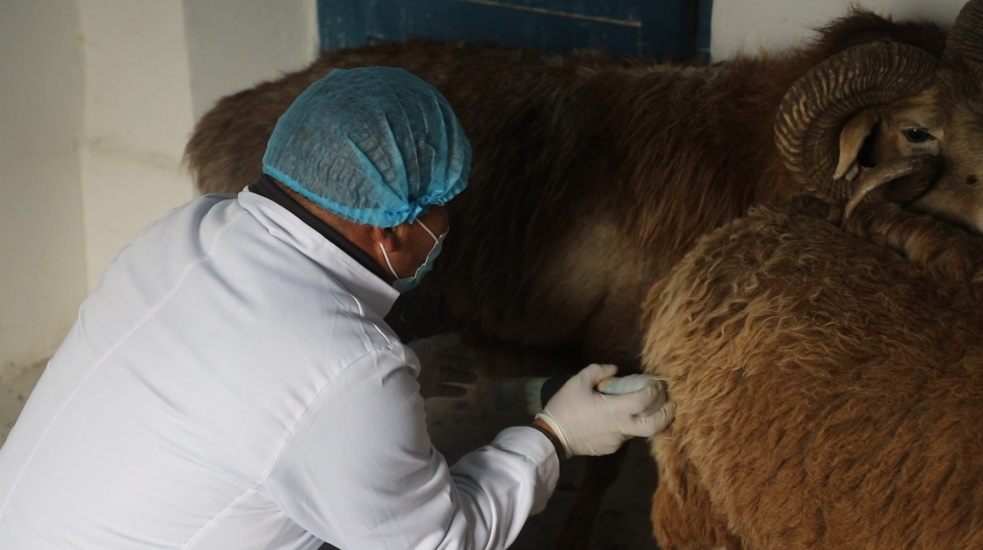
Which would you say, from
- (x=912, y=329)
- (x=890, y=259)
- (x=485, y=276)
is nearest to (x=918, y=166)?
(x=890, y=259)

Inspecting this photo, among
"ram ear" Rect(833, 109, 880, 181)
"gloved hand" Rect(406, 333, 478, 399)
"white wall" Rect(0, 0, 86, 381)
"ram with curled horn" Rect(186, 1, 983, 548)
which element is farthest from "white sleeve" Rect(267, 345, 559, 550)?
"white wall" Rect(0, 0, 86, 381)

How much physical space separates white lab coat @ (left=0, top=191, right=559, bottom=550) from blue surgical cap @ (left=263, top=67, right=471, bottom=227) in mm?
92

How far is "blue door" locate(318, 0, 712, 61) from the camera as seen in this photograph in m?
3.54

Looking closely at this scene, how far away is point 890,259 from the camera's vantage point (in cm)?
171

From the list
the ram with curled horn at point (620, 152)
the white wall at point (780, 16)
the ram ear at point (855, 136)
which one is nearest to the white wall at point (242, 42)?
the ram with curled horn at point (620, 152)

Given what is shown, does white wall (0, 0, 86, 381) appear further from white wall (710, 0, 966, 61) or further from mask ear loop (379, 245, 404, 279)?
white wall (710, 0, 966, 61)

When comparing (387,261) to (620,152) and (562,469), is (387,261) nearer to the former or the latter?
(620,152)

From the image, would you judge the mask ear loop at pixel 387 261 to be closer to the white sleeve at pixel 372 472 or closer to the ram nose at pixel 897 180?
the white sleeve at pixel 372 472

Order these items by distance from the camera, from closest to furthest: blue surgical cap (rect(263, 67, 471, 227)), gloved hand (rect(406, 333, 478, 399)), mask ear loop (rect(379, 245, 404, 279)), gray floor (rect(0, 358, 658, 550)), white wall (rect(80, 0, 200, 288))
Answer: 1. blue surgical cap (rect(263, 67, 471, 227))
2. mask ear loop (rect(379, 245, 404, 279))
3. gloved hand (rect(406, 333, 478, 399))
4. gray floor (rect(0, 358, 658, 550))
5. white wall (rect(80, 0, 200, 288))

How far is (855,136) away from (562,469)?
1.88 meters

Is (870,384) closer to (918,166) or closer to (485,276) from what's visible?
(918,166)

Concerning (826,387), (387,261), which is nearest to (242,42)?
(387,261)

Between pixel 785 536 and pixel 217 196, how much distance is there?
144 cm

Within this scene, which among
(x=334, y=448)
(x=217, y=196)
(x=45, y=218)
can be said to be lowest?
(x=45, y=218)
